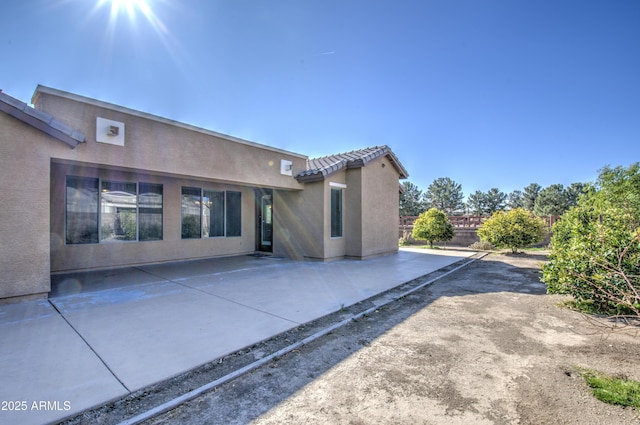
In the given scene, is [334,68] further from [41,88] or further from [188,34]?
[41,88]

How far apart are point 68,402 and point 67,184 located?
7585 mm

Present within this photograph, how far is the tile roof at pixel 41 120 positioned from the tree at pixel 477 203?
54614 mm

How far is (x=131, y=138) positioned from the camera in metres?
6.60

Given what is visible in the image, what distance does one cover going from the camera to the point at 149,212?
9.24 metres

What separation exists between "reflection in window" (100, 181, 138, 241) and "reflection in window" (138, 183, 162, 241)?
15 cm

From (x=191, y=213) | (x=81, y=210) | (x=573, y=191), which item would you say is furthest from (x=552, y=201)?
(x=81, y=210)

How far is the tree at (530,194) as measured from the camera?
149ft

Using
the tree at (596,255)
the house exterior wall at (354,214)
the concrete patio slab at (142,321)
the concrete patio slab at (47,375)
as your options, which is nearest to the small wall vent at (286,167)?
the house exterior wall at (354,214)

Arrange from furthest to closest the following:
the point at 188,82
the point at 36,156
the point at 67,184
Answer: the point at 188,82
the point at 67,184
the point at 36,156

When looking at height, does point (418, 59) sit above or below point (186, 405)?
above

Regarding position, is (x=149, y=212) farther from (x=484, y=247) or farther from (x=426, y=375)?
(x=484, y=247)

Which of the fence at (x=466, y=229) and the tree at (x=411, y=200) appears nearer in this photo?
the fence at (x=466, y=229)

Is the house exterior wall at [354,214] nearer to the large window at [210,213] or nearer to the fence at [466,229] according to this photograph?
the large window at [210,213]

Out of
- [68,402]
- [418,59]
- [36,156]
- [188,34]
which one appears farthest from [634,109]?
[36,156]
